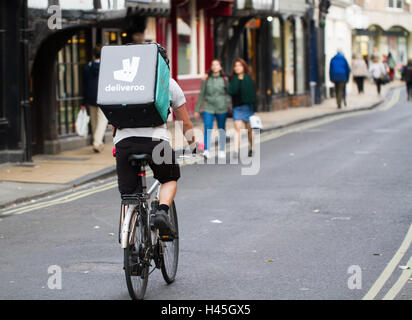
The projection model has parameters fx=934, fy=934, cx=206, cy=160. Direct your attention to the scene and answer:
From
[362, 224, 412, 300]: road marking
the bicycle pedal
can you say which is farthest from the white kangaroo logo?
[362, 224, 412, 300]: road marking

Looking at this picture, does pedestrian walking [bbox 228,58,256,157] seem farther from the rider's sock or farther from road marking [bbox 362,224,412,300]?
the rider's sock

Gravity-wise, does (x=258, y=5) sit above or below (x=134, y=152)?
above

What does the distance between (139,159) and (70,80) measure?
41.8 feet

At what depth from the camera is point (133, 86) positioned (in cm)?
669

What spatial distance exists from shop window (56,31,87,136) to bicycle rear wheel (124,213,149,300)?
1202 cm

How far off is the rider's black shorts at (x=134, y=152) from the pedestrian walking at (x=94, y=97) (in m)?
10.8

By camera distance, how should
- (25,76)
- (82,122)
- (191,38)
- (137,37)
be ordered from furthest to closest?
(191,38), (137,37), (82,122), (25,76)

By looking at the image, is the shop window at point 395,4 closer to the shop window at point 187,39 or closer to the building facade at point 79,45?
the building facade at point 79,45

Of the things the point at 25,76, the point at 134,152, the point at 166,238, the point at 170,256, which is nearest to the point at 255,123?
the point at 25,76

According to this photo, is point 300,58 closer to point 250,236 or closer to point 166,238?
point 250,236

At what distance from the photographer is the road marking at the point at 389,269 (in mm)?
7145

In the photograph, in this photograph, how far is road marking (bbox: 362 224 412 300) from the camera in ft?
23.4

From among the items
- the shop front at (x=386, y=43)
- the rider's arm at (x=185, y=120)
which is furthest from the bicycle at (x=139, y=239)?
the shop front at (x=386, y=43)
